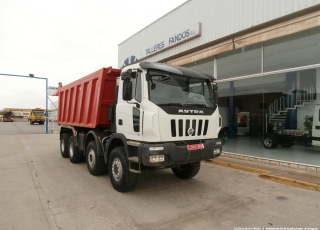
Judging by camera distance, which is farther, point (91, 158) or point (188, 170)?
point (91, 158)

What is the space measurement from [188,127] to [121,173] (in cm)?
173

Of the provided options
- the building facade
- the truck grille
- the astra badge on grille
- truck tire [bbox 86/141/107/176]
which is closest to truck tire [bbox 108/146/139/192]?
truck tire [bbox 86/141/107/176]

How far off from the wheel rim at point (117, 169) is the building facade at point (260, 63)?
5617 mm

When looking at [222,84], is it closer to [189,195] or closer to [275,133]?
[275,133]

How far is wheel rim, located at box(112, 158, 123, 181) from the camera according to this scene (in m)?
4.93

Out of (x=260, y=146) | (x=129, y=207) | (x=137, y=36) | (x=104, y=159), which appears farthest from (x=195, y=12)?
(x=129, y=207)

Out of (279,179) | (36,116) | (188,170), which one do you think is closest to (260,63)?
(279,179)

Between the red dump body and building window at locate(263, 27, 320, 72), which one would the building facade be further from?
the red dump body

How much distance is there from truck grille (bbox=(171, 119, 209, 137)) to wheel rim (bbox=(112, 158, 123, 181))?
1.43 m

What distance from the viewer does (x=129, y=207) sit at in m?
4.20

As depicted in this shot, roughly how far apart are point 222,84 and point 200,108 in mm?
5597

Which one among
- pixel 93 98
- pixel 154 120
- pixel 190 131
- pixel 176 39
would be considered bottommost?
pixel 190 131

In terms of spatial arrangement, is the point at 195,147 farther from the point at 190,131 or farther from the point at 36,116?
the point at 36,116

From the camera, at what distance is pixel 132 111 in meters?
4.64
